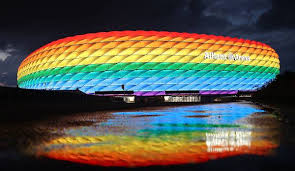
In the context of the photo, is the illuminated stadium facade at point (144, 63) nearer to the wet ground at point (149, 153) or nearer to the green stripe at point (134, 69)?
the green stripe at point (134, 69)

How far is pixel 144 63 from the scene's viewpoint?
143ft

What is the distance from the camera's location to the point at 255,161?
3.84 meters

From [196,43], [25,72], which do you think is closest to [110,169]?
[196,43]

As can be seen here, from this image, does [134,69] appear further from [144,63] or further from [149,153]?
[149,153]

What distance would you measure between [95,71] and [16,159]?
135ft

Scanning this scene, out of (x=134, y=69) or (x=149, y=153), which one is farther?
(x=134, y=69)

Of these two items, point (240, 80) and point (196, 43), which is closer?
point (196, 43)

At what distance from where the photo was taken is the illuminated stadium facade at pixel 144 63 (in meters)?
43.7

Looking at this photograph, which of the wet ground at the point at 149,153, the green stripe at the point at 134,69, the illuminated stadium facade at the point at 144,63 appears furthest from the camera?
the green stripe at the point at 134,69

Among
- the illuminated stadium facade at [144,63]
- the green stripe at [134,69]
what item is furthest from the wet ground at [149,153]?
the illuminated stadium facade at [144,63]

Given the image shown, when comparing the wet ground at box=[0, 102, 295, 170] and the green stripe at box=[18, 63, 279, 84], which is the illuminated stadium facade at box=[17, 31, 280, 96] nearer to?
the green stripe at box=[18, 63, 279, 84]

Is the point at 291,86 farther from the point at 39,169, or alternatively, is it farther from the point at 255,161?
the point at 39,169

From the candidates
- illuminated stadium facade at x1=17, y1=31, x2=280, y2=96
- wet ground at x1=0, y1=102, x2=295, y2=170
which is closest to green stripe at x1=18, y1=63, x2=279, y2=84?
illuminated stadium facade at x1=17, y1=31, x2=280, y2=96

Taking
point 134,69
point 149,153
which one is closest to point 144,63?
point 134,69
